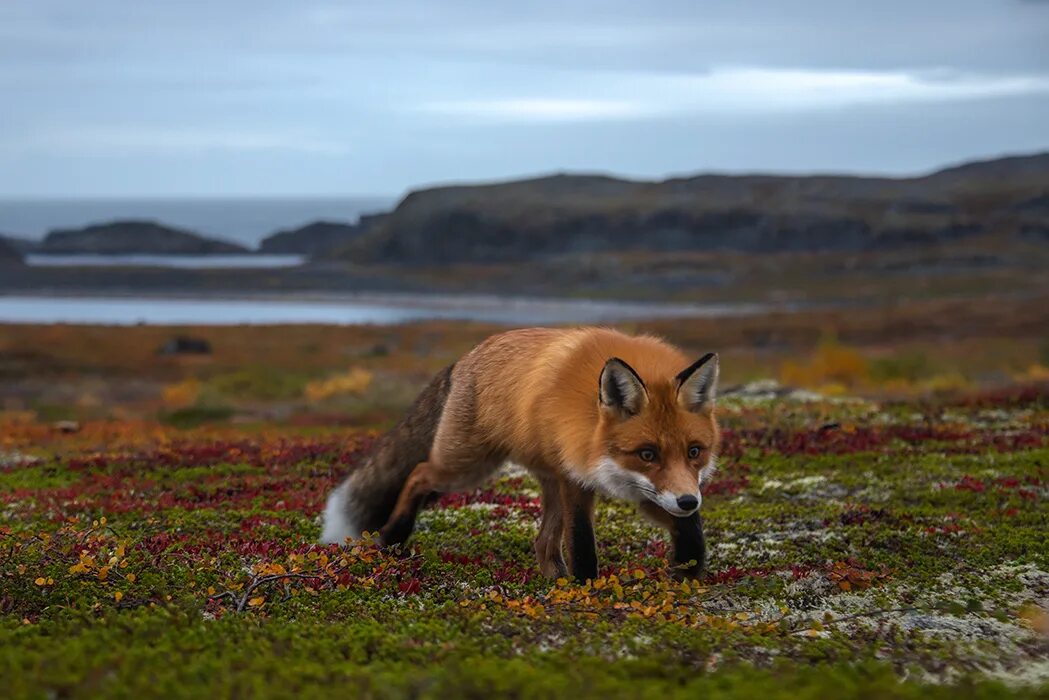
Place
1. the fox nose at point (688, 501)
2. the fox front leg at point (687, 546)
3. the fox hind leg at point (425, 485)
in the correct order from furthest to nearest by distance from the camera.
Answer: the fox hind leg at point (425, 485) < the fox front leg at point (687, 546) < the fox nose at point (688, 501)

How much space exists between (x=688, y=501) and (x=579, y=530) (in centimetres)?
169

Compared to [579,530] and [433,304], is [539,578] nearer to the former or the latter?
[579,530]

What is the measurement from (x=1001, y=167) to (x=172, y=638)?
675 ft

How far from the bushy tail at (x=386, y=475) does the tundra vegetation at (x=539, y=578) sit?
367 mm

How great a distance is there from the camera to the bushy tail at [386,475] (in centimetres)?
1091

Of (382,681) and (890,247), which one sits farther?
(890,247)

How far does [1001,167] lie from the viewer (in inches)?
7411

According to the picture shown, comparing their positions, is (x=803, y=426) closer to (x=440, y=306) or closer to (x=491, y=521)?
(x=491, y=521)

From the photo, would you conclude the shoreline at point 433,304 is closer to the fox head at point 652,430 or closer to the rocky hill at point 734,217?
the rocky hill at point 734,217

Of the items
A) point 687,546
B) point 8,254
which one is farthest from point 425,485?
point 8,254

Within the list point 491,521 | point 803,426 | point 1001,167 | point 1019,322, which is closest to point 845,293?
point 1019,322

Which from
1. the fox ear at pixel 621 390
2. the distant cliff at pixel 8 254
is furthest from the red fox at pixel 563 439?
the distant cliff at pixel 8 254

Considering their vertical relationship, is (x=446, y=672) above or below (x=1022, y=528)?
above

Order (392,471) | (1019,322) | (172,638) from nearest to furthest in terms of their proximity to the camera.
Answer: (172,638) → (392,471) → (1019,322)
